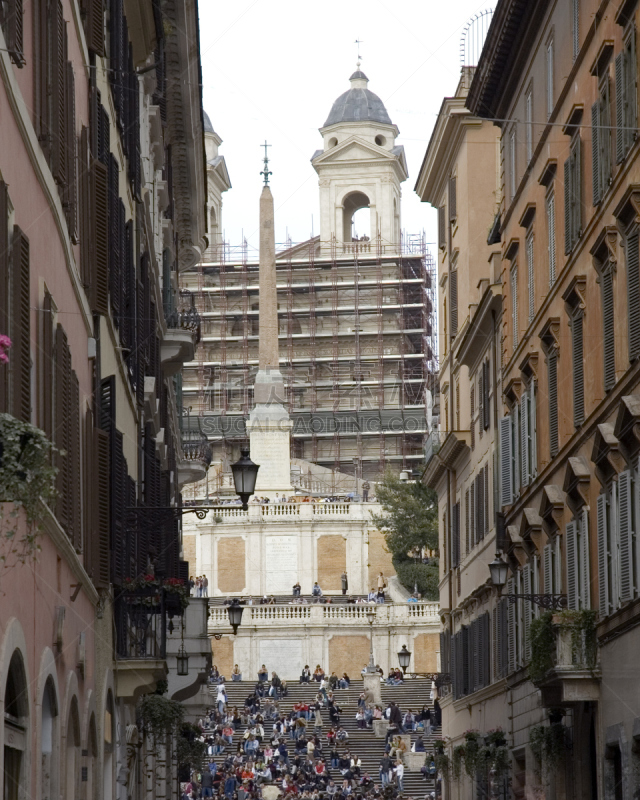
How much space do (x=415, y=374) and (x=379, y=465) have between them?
7282 mm

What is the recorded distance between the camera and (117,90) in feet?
69.0

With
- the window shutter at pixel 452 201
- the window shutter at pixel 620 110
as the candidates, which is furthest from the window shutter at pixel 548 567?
the window shutter at pixel 452 201

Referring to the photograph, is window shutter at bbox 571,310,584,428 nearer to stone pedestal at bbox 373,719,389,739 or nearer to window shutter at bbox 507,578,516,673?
window shutter at bbox 507,578,516,673

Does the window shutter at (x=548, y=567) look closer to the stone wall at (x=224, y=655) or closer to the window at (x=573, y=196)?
the window at (x=573, y=196)

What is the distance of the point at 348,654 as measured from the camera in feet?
260

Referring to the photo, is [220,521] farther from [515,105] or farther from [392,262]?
[515,105]

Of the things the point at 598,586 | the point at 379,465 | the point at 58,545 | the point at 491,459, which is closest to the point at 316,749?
the point at 491,459

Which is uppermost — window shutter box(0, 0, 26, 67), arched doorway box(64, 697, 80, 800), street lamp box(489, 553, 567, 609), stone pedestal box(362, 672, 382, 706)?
window shutter box(0, 0, 26, 67)

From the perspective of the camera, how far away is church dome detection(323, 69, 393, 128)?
138m

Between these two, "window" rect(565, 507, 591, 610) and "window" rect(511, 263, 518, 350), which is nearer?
"window" rect(565, 507, 591, 610)

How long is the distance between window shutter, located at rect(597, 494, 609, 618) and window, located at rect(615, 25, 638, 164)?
4.02 meters

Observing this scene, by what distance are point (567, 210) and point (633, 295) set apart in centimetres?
523

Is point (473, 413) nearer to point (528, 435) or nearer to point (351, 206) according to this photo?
point (528, 435)

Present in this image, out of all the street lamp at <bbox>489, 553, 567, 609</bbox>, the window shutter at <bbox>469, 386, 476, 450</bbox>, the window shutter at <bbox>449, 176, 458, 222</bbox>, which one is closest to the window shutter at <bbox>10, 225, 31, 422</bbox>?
the street lamp at <bbox>489, 553, 567, 609</bbox>
